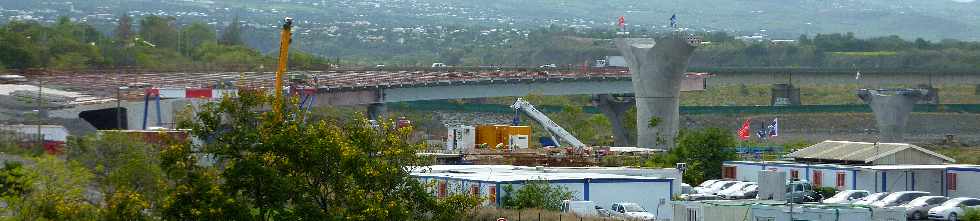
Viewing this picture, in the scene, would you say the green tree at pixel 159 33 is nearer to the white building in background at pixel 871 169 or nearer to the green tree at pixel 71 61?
the green tree at pixel 71 61

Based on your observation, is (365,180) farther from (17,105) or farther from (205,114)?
(17,105)

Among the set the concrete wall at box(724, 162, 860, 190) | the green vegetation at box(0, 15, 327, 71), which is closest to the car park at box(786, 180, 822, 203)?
the concrete wall at box(724, 162, 860, 190)

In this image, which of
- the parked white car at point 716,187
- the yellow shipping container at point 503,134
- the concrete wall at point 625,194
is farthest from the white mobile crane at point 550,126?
the concrete wall at point 625,194

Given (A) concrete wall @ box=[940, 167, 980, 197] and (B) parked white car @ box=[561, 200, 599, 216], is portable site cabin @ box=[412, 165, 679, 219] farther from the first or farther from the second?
(A) concrete wall @ box=[940, 167, 980, 197]

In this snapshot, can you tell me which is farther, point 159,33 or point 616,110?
point 159,33

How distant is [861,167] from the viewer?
62.2m

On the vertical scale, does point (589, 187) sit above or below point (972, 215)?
above

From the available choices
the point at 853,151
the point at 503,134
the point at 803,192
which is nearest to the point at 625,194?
the point at 803,192

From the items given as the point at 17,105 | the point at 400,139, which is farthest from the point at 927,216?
the point at 17,105

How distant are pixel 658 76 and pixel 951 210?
44.0m

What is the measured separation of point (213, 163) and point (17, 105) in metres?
40.3

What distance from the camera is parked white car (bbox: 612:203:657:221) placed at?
163 ft

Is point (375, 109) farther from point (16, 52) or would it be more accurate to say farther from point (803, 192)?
point (803, 192)

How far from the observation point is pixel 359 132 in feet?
127
